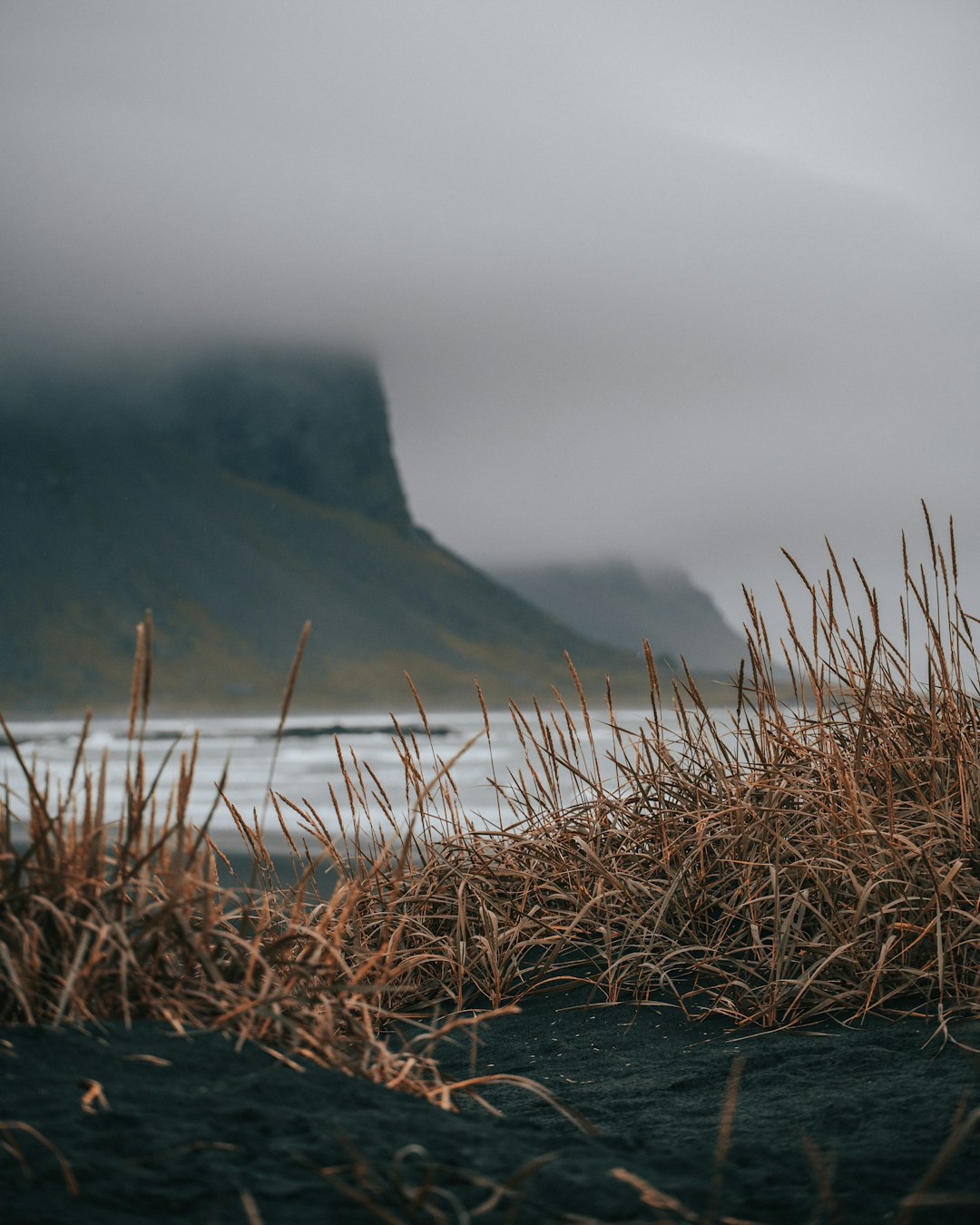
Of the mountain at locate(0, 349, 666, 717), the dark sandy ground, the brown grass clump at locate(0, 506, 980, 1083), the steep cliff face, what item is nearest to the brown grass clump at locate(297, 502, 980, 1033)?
the brown grass clump at locate(0, 506, 980, 1083)

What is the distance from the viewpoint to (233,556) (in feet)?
462

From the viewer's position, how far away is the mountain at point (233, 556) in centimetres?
12075

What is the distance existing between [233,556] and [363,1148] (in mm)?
143020

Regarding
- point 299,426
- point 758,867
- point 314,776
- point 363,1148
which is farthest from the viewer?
point 299,426

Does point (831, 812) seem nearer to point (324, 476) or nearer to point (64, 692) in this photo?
point (64, 692)

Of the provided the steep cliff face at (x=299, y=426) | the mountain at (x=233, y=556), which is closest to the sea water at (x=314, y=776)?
the mountain at (x=233, y=556)

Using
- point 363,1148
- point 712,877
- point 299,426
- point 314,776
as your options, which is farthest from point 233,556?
point 363,1148

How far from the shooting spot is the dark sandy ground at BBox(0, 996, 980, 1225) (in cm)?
133

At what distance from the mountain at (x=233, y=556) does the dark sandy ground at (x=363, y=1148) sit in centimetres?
10254

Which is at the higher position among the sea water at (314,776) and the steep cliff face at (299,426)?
the steep cliff face at (299,426)

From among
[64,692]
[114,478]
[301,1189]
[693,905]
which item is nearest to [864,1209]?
[301,1189]

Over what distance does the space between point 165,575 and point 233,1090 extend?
449 ft

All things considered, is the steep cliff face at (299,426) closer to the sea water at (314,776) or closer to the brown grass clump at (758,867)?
the sea water at (314,776)

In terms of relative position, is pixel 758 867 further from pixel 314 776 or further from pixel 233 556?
pixel 233 556
